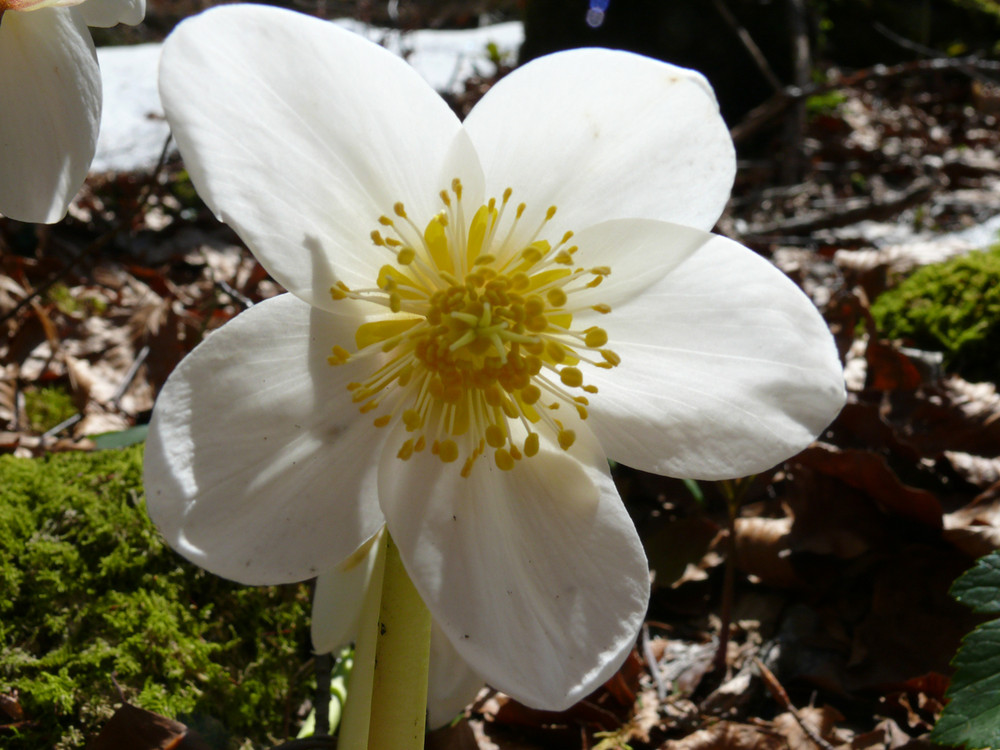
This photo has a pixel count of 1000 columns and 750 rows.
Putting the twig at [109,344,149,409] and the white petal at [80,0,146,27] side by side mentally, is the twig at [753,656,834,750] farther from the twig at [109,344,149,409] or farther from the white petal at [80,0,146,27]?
the twig at [109,344,149,409]

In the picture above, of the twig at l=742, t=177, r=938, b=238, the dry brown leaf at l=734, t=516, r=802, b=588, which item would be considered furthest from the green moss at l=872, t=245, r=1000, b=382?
the twig at l=742, t=177, r=938, b=238

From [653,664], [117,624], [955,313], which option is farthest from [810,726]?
[955,313]

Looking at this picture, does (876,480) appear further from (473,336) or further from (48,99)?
(48,99)

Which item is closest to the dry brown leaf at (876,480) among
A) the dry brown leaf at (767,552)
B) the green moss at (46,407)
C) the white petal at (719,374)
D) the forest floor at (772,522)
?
the forest floor at (772,522)

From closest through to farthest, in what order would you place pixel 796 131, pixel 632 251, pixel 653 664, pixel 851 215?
pixel 632 251
pixel 653 664
pixel 851 215
pixel 796 131

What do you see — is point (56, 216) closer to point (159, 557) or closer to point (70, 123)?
point (70, 123)
